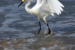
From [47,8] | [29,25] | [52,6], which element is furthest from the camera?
[29,25]

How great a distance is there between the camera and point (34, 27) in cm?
1065

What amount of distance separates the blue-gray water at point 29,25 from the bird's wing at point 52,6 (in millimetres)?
943

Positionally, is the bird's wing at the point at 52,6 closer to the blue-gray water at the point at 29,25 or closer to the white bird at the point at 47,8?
the white bird at the point at 47,8

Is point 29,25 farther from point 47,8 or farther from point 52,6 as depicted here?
point 52,6

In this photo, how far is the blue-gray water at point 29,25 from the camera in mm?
9304

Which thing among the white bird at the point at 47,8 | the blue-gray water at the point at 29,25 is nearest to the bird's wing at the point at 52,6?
the white bird at the point at 47,8

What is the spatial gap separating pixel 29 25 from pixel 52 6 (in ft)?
6.76

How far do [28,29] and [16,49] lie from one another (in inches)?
103

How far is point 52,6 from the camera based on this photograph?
9289mm

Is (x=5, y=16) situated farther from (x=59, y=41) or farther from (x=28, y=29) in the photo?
(x=59, y=41)

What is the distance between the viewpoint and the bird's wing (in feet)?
29.9

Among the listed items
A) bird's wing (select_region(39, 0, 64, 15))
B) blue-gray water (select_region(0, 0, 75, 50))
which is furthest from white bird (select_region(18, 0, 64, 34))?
blue-gray water (select_region(0, 0, 75, 50))

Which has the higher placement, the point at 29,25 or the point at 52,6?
the point at 52,6

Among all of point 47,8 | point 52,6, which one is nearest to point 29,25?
point 47,8
